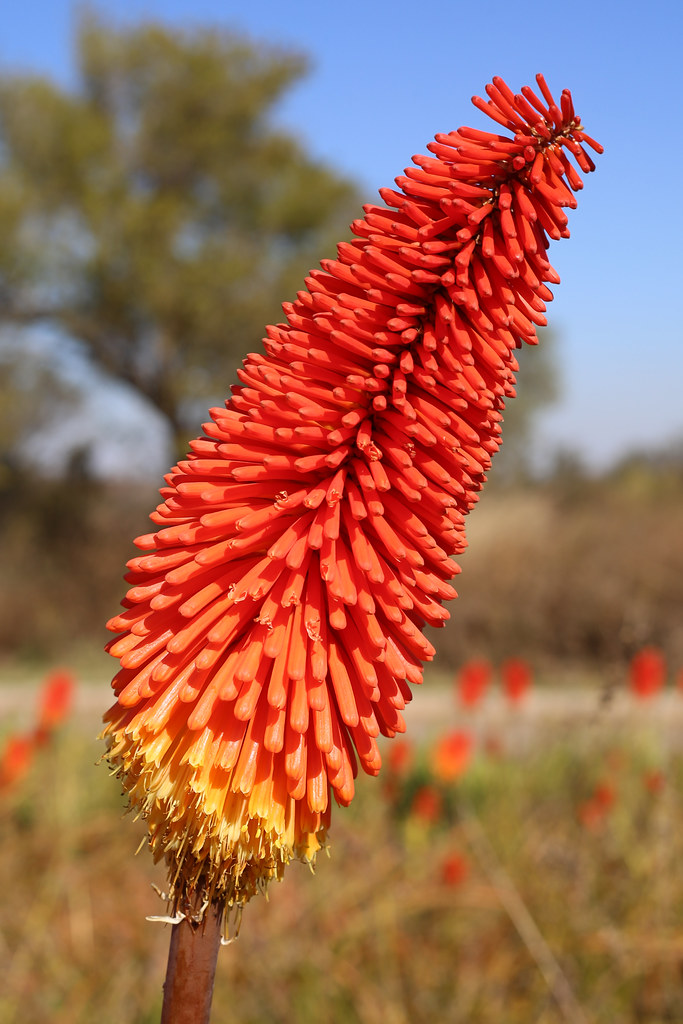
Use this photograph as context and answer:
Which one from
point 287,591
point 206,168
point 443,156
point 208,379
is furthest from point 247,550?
point 206,168

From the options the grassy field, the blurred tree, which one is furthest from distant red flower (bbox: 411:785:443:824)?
the blurred tree

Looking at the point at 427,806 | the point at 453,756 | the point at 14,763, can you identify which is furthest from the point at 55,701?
the point at 453,756

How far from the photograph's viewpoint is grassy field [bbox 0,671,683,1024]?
9.87 ft

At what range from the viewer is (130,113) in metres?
17.0

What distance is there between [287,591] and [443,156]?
562 millimetres

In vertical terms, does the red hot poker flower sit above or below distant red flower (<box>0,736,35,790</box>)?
above

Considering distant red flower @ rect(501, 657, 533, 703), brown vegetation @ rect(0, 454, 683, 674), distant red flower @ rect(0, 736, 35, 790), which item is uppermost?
brown vegetation @ rect(0, 454, 683, 674)

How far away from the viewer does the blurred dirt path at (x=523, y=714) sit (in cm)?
538

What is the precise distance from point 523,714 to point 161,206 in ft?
38.7

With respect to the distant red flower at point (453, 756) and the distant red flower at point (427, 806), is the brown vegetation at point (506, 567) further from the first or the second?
the distant red flower at point (427, 806)

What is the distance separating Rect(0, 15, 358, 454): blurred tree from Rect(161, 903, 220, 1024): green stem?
1550cm

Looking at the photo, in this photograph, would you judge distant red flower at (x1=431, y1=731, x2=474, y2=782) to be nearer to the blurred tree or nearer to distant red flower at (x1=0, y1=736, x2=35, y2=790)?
distant red flower at (x1=0, y1=736, x2=35, y2=790)

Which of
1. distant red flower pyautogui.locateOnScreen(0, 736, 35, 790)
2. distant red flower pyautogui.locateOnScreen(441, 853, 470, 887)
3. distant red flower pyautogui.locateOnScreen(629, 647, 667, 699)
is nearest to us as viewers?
distant red flower pyautogui.locateOnScreen(441, 853, 470, 887)

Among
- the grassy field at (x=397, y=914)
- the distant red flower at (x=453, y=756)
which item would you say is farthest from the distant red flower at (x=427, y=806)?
the distant red flower at (x=453, y=756)
